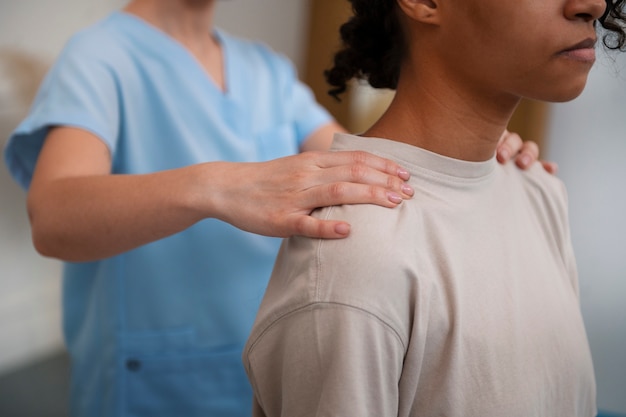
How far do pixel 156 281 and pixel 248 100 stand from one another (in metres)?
0.34

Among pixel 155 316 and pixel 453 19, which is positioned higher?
pixel 453 19

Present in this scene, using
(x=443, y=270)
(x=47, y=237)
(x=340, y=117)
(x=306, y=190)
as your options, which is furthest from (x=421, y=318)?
(x=340, y=117)

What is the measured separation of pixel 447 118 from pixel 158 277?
0.50m

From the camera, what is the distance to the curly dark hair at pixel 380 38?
2.49 ft

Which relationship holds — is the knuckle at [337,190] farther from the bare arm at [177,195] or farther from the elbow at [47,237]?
the elbow at [47,237]

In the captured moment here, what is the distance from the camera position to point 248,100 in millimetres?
1153

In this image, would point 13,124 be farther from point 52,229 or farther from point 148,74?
point 52,229

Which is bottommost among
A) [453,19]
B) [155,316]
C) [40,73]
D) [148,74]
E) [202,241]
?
[155,316]

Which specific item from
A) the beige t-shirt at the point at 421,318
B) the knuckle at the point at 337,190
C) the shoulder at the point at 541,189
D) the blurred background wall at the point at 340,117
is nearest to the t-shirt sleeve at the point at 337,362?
the beige t-shirt at the point at 421,318

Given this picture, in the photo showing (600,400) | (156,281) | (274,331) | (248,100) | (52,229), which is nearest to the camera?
(274,331)

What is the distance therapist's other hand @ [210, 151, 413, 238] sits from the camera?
645mm

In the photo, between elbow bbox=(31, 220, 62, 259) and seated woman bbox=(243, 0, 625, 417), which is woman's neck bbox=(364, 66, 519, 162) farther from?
elbow bbox=(31, 220, 62, 259)

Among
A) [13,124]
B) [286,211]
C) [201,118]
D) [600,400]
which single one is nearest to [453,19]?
[286,211]

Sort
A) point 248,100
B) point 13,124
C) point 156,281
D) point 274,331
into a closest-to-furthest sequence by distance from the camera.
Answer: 1. point 274,331
2. point 156,281
3. point 248,100
4. point 13,124
